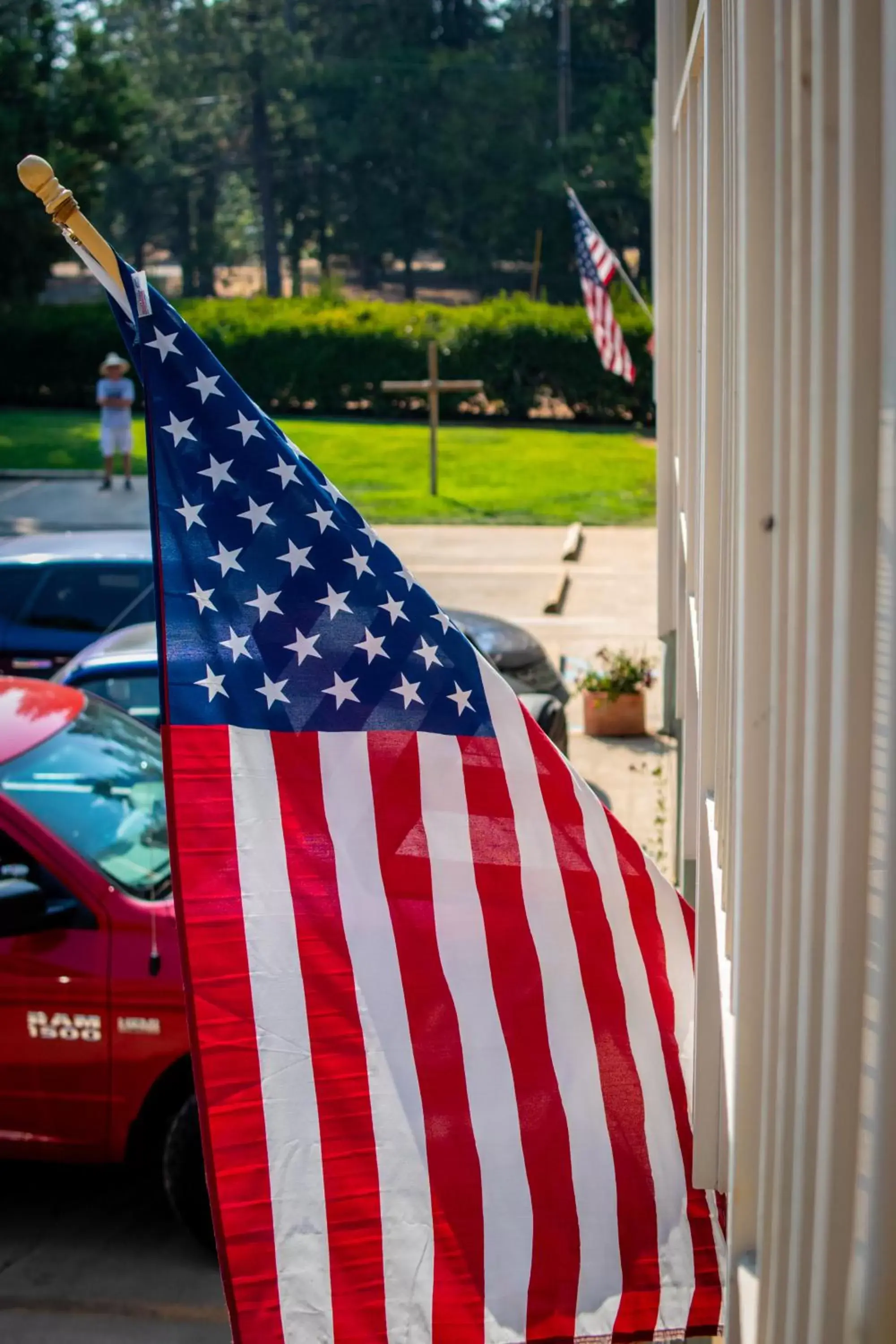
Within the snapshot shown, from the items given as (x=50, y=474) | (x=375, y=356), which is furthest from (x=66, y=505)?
(x=375, y=356)

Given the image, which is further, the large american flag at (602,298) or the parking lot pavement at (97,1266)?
the large american flag at (602,298)

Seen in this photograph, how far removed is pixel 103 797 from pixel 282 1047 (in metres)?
3.54

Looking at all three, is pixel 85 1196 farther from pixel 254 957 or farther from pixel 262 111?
pixel 262 111

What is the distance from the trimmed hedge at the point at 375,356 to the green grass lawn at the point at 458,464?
Answer: 1104mm

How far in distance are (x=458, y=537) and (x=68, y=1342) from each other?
56.4ft

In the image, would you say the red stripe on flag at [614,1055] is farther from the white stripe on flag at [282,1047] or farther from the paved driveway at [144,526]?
the paved driveway at [144,526]

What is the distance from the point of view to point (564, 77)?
5659 cm

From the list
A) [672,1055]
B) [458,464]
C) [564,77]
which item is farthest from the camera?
[564,77]

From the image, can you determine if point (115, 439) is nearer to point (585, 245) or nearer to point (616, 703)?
point (585, 245)

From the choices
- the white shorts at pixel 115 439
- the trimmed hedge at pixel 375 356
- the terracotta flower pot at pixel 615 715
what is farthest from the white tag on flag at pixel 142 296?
the trimmed hedge at pixel 375 356

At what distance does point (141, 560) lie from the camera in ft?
35.2

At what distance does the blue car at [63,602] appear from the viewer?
1059cm

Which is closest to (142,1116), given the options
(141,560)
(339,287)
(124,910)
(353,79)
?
(124,910)

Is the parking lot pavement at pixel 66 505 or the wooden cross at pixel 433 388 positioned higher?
the wooden cross at pixel 433 388
